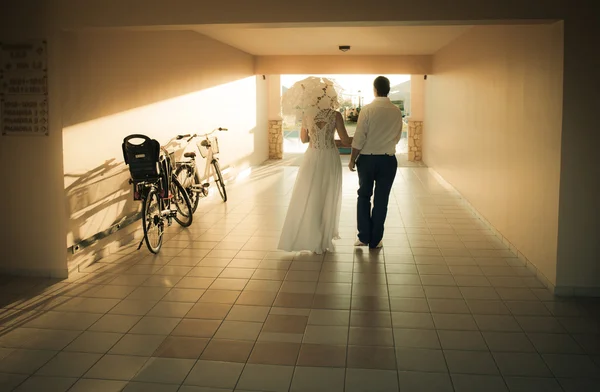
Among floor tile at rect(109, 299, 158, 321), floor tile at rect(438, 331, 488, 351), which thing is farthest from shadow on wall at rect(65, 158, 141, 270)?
floor tile at rect(438, 331, 488, 351)

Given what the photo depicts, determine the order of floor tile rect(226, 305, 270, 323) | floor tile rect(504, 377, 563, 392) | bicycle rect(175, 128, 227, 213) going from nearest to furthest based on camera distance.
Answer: floor tile rect(504, 377, 563, 392) → floor tile rect(226, 305, 270, 323) → bicycle rect(175, 128, 227, 213)

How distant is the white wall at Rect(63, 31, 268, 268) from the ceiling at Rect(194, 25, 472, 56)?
0.69 metres

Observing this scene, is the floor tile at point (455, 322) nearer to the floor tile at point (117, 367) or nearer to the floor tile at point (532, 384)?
the floor tile at point (532, 384)

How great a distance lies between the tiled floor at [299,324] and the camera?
3.08m

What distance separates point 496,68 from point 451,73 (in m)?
3.21

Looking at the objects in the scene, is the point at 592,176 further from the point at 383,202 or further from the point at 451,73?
the point at 451,73

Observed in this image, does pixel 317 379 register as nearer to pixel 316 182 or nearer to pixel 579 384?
pixel 579 384

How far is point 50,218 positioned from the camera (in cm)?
477

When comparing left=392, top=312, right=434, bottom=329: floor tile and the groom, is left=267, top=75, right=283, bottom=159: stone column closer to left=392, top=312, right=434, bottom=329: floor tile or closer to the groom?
the groom

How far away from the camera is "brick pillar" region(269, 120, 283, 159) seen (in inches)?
571

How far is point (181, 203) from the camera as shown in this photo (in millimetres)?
6742

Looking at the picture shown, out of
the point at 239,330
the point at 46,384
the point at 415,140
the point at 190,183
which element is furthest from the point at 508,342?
the point at 415,140

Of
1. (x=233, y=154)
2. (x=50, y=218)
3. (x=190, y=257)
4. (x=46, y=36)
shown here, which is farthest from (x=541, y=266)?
(x=233, y=154)

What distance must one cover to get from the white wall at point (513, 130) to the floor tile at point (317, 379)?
83.1 inches
